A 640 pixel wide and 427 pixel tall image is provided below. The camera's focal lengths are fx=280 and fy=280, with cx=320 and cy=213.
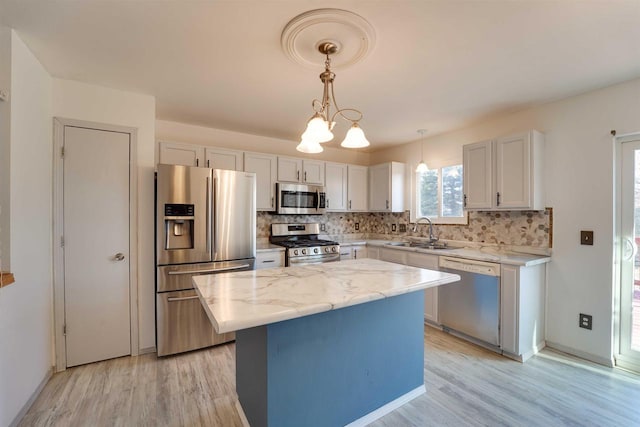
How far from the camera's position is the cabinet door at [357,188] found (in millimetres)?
4418

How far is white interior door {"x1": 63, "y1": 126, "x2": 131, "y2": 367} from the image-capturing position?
2.38 meters

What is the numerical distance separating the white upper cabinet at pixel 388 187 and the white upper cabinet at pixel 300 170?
3.03 feet

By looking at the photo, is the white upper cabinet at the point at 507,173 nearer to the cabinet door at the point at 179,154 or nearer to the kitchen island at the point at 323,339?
the kitchen island at the point at 323,339

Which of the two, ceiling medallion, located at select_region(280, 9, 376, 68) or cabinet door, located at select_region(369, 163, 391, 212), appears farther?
cabinet door, located at select_region(369, 163, 391, 212)

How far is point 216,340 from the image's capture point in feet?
9.27

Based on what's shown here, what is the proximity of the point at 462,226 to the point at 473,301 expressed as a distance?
107cm

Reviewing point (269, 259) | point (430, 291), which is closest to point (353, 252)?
point (430, 291)

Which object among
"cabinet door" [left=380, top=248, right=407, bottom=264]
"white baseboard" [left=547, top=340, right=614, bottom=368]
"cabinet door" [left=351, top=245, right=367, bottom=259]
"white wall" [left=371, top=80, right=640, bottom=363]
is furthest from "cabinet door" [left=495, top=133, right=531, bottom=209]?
"cabinet door" [left=351, top=245, right=367, bottom=259]

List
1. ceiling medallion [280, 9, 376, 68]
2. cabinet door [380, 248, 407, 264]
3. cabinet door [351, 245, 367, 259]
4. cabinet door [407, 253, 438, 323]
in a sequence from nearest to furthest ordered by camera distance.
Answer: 1. ceiling medallion [280, 9, 376, 68]
2. cabinet door [407, 253, 438, 323]
3. cabinet door [380, 248, 407, 264]
4. cabinet door [351, 245, 367, 259]

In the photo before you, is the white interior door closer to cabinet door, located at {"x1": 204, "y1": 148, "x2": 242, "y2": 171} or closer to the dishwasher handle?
cabinet door, located at {"x1": 204, "y1": 148, "x2": 242, "y2": 171}

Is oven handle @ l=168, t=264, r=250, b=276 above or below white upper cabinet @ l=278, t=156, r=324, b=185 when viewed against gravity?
below

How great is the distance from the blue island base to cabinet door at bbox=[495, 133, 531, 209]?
5.17 ft

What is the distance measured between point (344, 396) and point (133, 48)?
262 centimetres

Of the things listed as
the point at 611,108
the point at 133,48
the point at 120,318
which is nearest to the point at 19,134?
the point at 133,48
